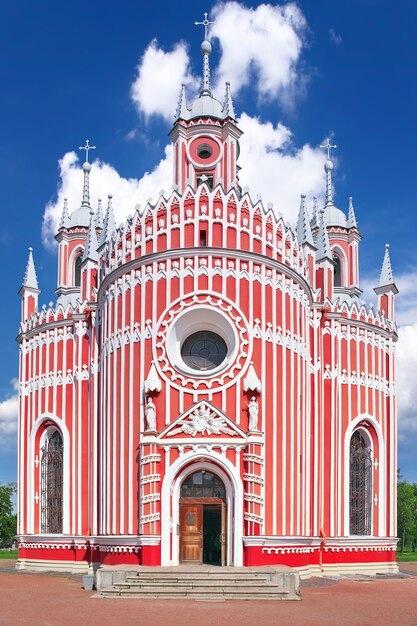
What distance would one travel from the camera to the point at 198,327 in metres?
34.5

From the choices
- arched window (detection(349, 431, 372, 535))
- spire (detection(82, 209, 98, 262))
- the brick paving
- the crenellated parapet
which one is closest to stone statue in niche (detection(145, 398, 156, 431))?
the crenellated parapet

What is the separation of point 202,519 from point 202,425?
3.66 m

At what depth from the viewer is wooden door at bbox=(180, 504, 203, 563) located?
32281mm

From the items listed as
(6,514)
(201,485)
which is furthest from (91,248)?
(6,514)

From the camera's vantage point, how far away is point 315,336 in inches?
1548

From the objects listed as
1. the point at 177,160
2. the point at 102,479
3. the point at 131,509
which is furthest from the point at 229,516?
the point at 177,160

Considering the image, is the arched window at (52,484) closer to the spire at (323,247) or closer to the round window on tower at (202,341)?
the round window on tower at (202,341)

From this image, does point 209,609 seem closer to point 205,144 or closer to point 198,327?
point 198,327

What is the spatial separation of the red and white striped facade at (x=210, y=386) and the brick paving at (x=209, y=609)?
403 cm

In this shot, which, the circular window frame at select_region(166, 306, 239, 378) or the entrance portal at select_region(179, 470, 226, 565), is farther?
the circular window frame at select_region(166, 306, 239, 378)

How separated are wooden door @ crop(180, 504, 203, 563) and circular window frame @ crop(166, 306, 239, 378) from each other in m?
5.16

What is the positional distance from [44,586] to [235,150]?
895 inches

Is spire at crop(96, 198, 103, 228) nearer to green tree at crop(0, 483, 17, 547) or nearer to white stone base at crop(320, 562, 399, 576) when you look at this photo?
white stone base at crop(320, 562, 399, 576)

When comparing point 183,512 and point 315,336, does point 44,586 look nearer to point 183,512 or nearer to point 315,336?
point 183,512
